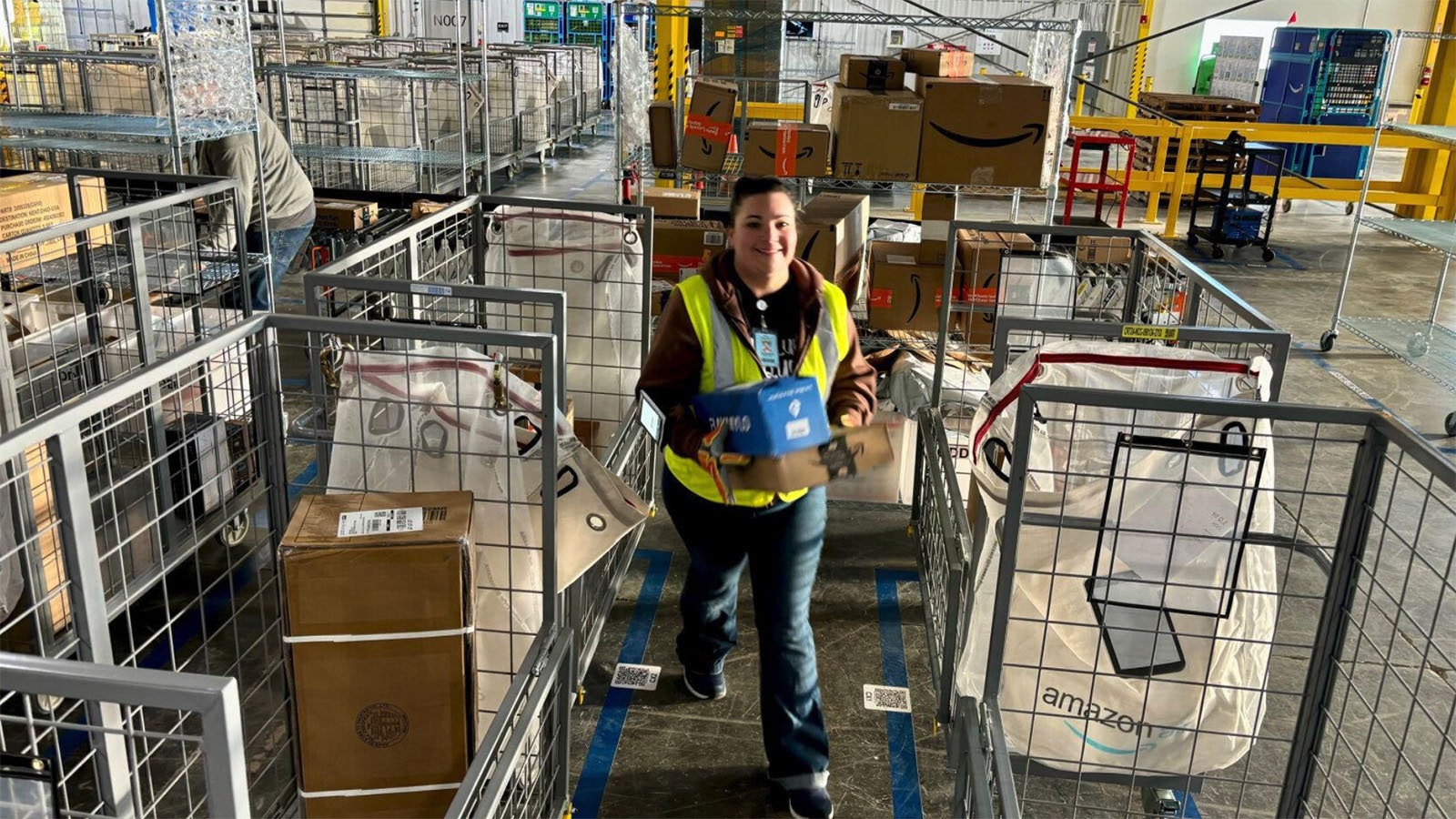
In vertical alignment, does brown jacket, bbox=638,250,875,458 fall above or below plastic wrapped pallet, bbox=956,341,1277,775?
above

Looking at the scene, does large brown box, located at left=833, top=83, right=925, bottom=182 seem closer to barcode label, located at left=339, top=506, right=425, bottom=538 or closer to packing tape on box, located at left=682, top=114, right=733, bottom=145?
packing tape on box, located at left=682, top=114, right=733, bottom=145

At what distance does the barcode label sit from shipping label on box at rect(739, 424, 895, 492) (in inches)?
28.5

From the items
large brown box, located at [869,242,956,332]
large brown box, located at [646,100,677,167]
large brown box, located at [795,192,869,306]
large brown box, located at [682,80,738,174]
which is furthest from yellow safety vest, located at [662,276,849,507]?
large brown box, located at [646,100,677,167]

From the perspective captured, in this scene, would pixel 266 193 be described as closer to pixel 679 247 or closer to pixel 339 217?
pixel 339 217

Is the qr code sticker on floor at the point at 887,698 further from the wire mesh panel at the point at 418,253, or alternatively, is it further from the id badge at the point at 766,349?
the wire mesh panel at the point at 418,253

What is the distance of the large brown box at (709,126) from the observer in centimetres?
604

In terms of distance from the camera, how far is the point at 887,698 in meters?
3.82

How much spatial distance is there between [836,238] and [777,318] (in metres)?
2.31

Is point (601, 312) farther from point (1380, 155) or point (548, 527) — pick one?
point (1380, 155)

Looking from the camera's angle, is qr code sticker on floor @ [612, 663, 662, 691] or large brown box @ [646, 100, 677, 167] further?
large brown box @ [646, 100, 677, 167]

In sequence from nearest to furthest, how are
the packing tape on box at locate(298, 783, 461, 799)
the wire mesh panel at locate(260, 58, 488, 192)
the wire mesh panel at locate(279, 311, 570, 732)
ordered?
1. the packing tape on box at locate(298, 783, 461, 799)
2. the wire mesh panel at locate(279, 311, 570, 732)
3. the wire mesh panel at locate(260, 58, 488, 192)

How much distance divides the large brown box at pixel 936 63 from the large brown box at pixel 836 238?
0.79 meters

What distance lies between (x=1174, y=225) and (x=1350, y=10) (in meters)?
10.9

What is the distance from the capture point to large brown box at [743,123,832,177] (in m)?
5.66
